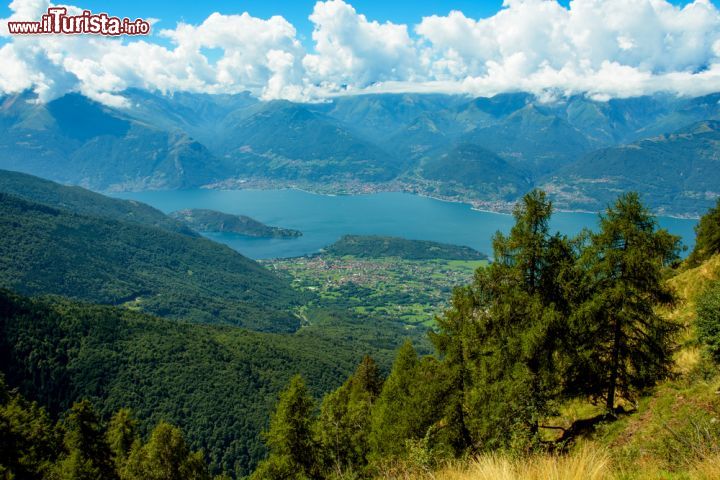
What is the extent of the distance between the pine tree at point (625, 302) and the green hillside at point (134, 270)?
120 metres

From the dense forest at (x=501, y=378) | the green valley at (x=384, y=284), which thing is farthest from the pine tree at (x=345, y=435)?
the green valley at (x=384, y=284)

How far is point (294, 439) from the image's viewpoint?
62.4 ft

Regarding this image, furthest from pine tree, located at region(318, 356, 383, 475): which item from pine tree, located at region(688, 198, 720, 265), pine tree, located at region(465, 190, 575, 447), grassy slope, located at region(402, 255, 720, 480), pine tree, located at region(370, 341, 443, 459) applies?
pine tree, located at region(688, 198, 720, 265)

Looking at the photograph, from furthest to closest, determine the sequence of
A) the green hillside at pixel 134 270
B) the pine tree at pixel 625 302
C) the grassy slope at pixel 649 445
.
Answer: the green hillside at pixel 134 270
the pine tree at pixel 625 302
the grassy slope at pixel 649 445

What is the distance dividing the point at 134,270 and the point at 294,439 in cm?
16236

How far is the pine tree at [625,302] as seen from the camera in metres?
12.2

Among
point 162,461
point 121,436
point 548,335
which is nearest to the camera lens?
point 548,335

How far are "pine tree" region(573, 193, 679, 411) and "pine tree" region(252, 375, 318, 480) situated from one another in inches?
460

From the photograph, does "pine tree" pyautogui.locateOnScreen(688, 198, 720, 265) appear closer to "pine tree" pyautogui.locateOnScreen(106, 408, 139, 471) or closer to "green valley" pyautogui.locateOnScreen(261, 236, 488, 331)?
"pine tree" pyautogui.locateOnScreen(106, 408, 139, 471)

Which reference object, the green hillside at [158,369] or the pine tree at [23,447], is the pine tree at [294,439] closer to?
the pine tree at [23,447]

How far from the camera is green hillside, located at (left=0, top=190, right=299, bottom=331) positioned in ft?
435

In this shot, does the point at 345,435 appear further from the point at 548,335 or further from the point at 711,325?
the point at 711,325

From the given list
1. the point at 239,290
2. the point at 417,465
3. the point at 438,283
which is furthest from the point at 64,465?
the point at 438,283

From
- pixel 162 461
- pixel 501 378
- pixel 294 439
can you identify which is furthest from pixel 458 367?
pixel 162 461
